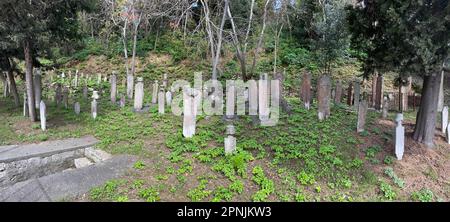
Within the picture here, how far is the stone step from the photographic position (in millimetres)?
4277

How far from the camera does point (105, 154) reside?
609 cm

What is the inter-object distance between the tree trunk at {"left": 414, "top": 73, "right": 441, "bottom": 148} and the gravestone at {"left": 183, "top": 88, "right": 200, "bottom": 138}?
507 cm

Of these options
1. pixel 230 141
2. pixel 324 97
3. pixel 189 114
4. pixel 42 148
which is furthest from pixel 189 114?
pixel 324 97

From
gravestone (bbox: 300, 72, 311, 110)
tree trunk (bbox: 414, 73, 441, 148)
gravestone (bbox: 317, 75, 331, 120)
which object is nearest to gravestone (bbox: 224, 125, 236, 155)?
gravestone (bbox: 317, 75, 331, 120)

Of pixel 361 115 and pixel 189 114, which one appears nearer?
pixel 361 115

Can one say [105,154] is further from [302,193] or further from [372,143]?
[372,143]

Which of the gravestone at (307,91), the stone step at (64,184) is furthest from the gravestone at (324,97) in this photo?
the stone step at (64,184)

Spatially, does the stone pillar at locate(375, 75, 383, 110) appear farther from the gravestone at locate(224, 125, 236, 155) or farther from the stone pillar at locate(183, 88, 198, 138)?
the stone pillar at locate(183, 88, 198, 138)

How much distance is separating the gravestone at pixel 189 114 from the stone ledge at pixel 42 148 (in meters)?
2.31

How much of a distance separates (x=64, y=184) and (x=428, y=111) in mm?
7216

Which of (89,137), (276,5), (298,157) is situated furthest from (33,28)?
(276,5)

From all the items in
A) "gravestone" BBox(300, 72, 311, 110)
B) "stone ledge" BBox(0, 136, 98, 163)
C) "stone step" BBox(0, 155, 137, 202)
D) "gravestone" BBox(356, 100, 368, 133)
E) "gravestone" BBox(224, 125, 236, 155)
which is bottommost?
"stone step" BBox(0, 155, 137, 202)

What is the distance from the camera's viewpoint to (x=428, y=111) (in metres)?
5.88

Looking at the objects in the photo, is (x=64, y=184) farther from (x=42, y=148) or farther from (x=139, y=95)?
(x=139, y=95)
